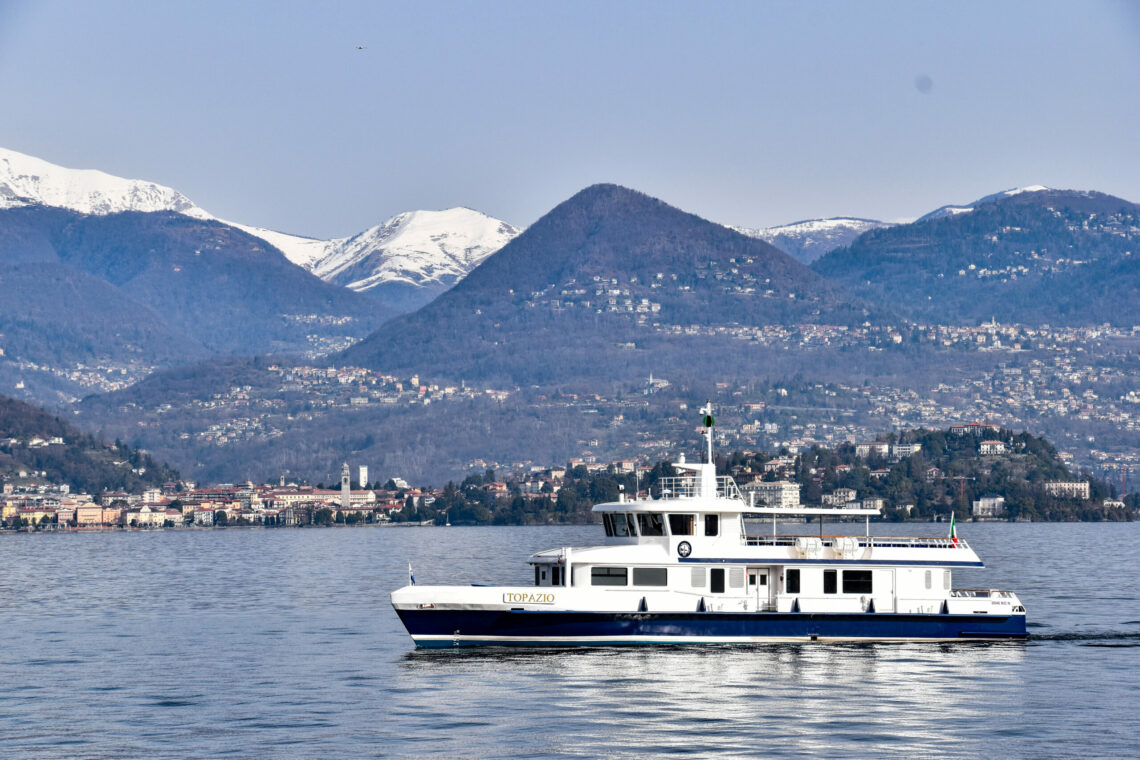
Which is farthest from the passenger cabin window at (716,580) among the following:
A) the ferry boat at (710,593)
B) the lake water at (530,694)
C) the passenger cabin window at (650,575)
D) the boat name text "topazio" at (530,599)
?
the boat name text "topazio" at (530,599)

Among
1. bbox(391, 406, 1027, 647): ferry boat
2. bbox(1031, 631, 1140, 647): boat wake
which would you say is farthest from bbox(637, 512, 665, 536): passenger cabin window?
bbox(1031, 631, 1140, 647): boat wake

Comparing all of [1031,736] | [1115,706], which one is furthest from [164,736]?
[1115,706]

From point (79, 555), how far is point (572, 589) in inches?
4962

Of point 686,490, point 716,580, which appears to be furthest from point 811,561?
point 686,490

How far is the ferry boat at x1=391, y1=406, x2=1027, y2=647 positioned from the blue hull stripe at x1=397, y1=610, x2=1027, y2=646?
32 mm

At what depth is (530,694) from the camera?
47.7 m

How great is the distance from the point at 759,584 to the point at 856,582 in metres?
3.30

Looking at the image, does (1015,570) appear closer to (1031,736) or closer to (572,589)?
(572,589)

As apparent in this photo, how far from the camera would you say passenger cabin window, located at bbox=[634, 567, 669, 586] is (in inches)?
2239

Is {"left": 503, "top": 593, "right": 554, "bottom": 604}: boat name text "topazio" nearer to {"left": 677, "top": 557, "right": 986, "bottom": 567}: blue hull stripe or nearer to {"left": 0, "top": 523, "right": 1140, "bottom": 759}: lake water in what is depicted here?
{"left": 0, "top": 523, "right": 1140, "bottom": 759}: lake water

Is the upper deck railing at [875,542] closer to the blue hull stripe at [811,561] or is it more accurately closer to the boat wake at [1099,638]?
the blue hull stripe at [811,561]

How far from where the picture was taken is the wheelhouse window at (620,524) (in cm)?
5859

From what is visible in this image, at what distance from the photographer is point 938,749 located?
40625 millimetres

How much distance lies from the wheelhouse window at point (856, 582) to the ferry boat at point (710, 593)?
0.03m
